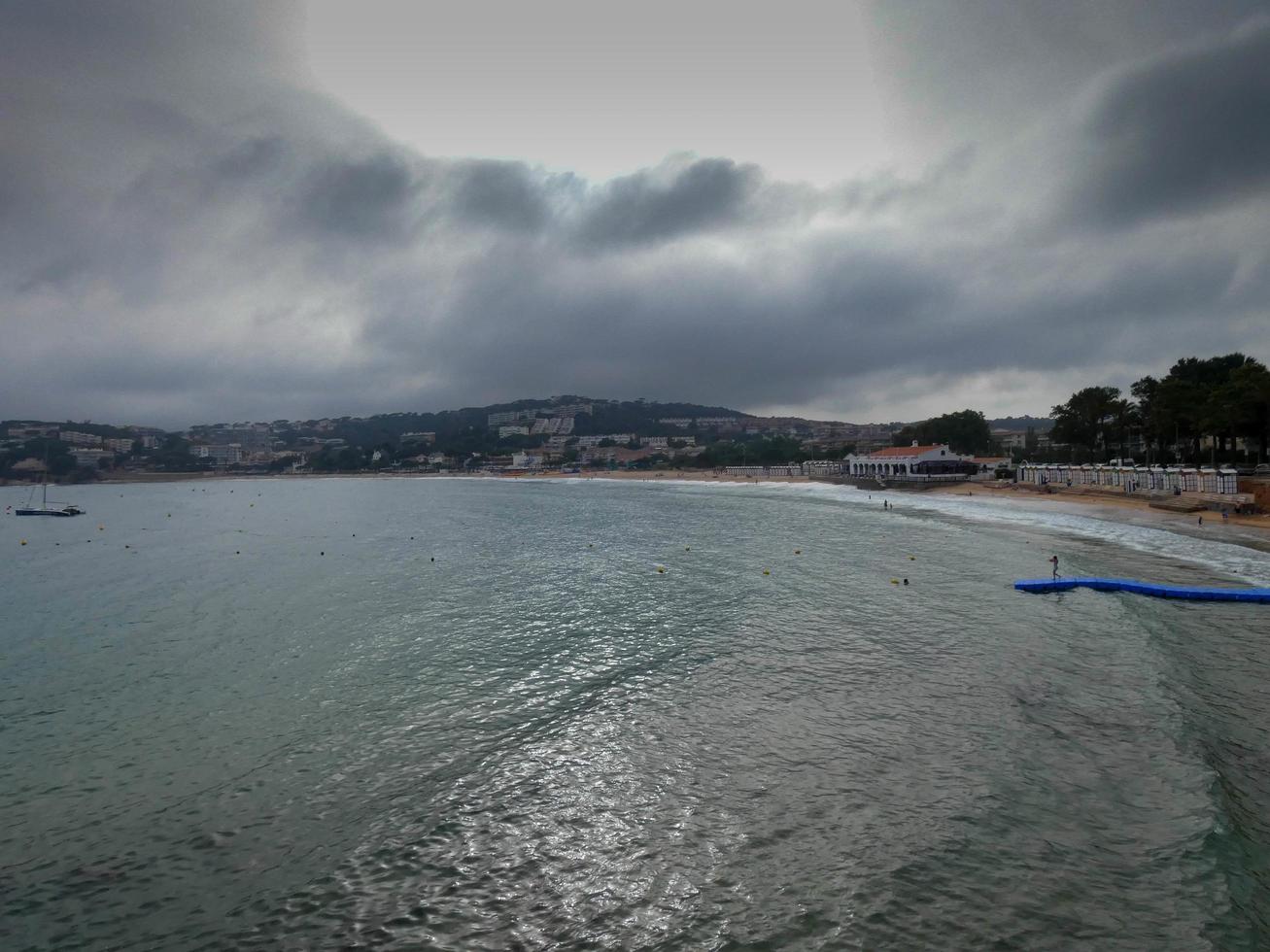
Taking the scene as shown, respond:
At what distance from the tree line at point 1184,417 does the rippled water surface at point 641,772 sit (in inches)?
1508

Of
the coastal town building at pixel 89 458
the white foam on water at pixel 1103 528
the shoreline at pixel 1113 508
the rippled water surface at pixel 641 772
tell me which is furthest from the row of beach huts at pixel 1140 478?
the coastal town building at pixel 89 458

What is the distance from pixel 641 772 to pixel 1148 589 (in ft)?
66.0

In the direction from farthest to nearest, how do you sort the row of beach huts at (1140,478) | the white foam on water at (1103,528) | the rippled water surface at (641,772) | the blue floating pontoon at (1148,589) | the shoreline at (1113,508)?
the row of beach huts at (1140,478) → the shoreline at (1113,508) → the white foam on water at (1103,528) → the blue floating pontoon at (1148,589) → the rippled water surface at (641,772)

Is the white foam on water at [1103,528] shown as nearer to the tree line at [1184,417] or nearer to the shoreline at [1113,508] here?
the shoreline at [1113,508]

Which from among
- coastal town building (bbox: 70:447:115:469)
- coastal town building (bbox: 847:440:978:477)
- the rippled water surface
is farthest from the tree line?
coastal town building (bbox: 70:447:115:469)

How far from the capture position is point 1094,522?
4194 centimetres

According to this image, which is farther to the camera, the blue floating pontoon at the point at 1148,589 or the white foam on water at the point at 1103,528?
the white foam on water at the point at 1103,528

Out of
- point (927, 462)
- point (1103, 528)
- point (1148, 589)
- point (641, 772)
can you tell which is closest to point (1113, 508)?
point (1103, 528)

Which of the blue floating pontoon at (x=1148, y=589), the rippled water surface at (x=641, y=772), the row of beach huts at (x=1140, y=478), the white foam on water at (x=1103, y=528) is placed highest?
the row of beach huts at (x=1140, y=478)

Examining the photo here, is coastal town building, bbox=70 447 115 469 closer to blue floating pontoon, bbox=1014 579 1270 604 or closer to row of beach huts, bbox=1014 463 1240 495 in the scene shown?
row of beach huts, bbox=1014 463 1240 495

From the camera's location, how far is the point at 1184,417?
58594 mm

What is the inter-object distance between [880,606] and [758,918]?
15.2 meters

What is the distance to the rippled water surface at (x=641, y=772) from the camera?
6840 millimetres

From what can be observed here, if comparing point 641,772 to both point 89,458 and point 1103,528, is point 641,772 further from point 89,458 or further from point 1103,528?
point 89,458
